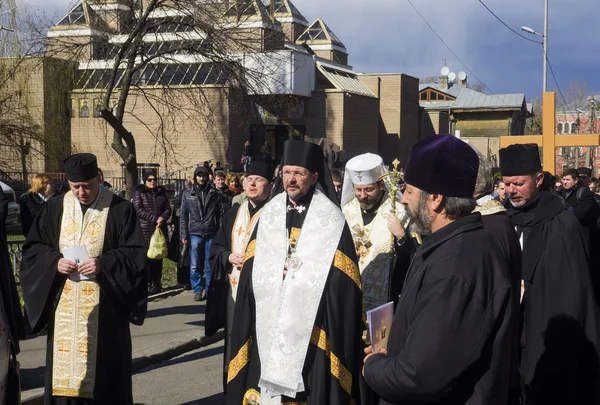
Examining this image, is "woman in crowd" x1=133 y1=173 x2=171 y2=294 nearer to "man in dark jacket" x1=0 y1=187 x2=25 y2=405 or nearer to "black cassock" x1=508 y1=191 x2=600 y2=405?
"man in dark jacket" x1=0 y1=187 x2=25 y2=405

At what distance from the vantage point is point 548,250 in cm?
507

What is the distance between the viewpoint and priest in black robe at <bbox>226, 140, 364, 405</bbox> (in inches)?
180

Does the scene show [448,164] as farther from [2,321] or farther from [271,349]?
[2,321]

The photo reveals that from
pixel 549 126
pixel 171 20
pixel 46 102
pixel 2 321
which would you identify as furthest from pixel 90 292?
pixel 46 102

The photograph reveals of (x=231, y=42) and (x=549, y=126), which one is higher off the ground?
(x=231, y=42)

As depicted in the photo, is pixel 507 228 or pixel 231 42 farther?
pixel 231 42

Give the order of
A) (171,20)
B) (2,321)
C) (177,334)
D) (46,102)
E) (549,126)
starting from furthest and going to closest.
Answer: (46,102) < (171,20) < (549,126) < (177,334) < (2,321)

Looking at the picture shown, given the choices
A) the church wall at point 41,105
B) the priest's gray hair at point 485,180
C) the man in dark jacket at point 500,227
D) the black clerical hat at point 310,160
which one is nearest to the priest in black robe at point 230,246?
the black clerical hat at point 310,160

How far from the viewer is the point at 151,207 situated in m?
11.6

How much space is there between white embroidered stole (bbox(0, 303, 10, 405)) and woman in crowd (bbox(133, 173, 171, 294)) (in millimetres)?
6350

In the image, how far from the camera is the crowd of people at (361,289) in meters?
2.75

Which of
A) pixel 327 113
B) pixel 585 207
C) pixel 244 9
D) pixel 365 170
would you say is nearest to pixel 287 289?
pixel 365 170

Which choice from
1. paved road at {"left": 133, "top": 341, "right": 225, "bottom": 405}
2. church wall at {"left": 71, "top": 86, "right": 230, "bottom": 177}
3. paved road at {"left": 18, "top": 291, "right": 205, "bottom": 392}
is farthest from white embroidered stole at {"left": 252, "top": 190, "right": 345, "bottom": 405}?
church wall at {"left": 71, "top": 86, "right": 230, "bottom": 177}

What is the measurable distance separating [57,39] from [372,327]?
14904mm
